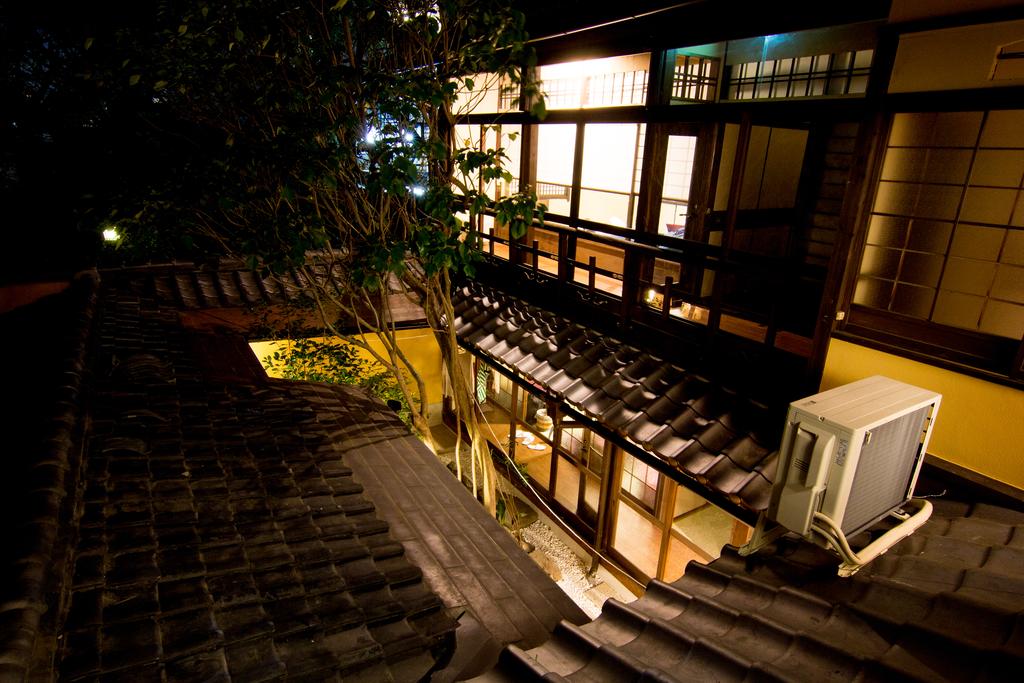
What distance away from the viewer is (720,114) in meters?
7.29

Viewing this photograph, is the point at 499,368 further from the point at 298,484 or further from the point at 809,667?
the point at 809,667

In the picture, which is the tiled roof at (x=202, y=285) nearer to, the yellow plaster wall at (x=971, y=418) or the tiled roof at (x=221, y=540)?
the tiled roof at (x=221, y=540)

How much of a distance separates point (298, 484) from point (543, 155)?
13.4 meters

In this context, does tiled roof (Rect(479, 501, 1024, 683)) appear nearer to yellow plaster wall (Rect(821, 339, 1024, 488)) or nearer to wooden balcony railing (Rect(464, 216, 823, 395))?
yellow plaster wall (Rect(821, 339, 1024, 488))

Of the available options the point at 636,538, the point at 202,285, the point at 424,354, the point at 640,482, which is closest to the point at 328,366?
the point at 202,285

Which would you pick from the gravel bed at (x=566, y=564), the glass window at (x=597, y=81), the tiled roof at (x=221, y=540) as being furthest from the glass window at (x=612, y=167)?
the tiled roof at (x=221, y=540)

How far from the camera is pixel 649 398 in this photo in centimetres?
770

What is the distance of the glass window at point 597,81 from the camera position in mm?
10047

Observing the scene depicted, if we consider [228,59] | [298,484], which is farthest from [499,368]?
[228,59]

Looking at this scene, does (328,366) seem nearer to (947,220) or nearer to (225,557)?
(225,557)

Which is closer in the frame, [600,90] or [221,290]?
[600,90]

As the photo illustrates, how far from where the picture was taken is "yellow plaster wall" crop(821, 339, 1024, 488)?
498cm

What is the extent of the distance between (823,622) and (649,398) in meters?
3.95

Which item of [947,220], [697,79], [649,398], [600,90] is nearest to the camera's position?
[947,220]
